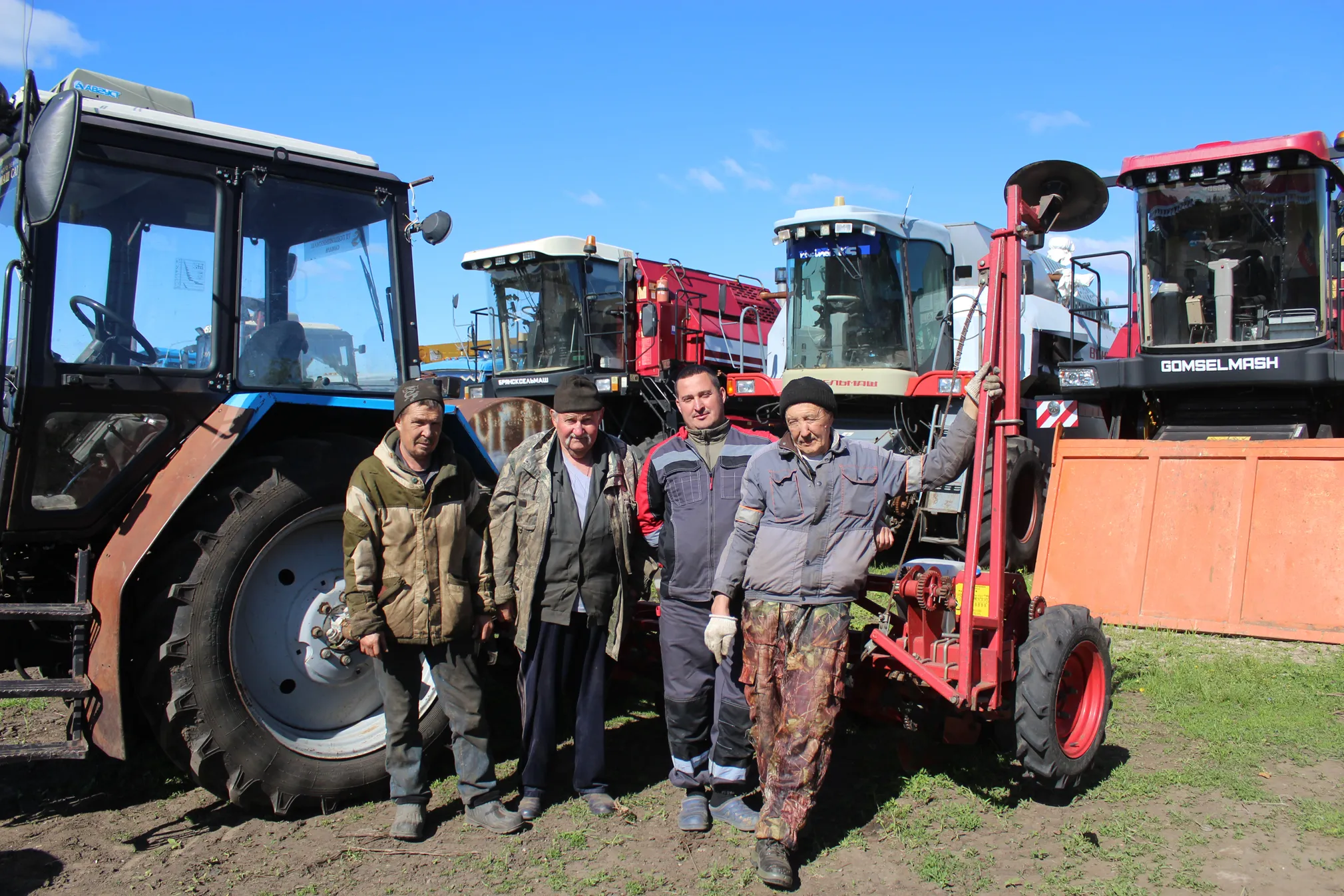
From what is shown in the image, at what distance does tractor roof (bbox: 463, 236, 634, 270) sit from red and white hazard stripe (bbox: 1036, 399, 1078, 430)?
593 centimetres

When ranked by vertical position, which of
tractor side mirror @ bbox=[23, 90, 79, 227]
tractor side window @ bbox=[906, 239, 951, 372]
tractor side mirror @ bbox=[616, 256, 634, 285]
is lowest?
tractor side mirror @ bbox=[23, 90, 79, 227]

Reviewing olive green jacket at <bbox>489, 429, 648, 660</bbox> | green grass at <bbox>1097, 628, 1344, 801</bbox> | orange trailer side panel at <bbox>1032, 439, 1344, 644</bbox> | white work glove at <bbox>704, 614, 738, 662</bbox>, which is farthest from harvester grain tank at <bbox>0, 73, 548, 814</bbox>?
orange trailer side panel at <bbox>1032, 439, 1344, 644</bbox>

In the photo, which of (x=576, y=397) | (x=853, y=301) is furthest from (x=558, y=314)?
(x=576, y=397)

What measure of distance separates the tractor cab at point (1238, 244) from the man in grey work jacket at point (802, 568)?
6.23 m

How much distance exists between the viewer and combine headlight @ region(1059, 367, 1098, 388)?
869cm

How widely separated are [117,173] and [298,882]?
104 inches

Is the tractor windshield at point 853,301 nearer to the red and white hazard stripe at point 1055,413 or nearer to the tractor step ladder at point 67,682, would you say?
the red and white hazard stripe at point 1055,413

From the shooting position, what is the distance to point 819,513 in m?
3.44

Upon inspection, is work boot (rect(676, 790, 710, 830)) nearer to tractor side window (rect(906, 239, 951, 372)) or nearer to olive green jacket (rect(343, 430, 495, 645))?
olive green jacket (rect(343, 430, 495, 645))

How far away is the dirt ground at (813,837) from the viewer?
324 cm

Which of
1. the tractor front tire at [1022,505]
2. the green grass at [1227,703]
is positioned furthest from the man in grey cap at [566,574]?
the tractor front tire at [1022,505]

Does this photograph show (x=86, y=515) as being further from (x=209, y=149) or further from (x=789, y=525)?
(x=789, y=525)

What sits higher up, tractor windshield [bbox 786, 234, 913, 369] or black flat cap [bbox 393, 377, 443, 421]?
tractor windshield [bbox 786, 234, 913, 369]

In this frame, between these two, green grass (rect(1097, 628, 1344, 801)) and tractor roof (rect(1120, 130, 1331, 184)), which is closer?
green grass (rect(1097, 628, 1344, 801))
